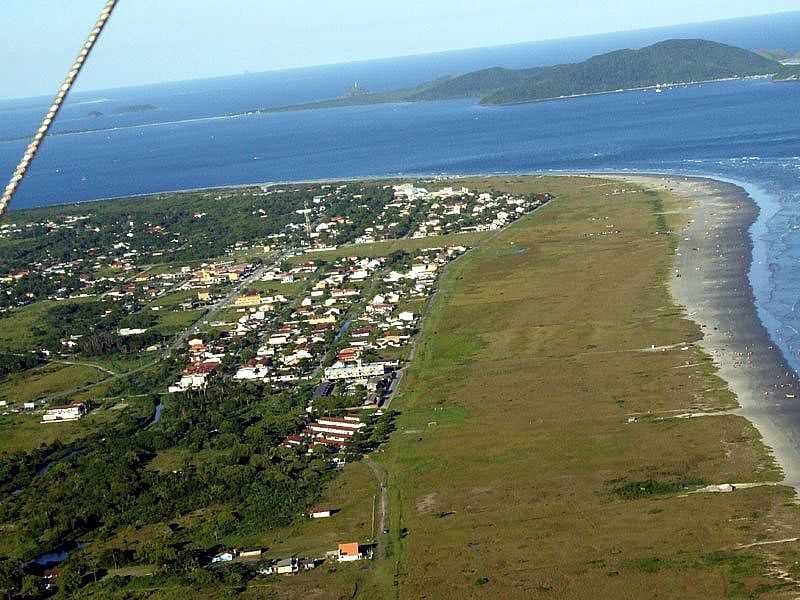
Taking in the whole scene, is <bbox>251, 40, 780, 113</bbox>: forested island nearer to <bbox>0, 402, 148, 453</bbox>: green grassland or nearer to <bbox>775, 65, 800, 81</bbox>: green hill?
<bbox>775, 65, 800, 81</bbox>: green hill

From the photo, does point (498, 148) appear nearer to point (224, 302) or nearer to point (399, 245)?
point (399, 245)

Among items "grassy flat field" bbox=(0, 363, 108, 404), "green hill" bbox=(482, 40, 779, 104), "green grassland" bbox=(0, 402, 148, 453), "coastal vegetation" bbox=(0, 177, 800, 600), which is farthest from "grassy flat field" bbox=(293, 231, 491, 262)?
"green hill" bbox=(482, 40, 779, 104)

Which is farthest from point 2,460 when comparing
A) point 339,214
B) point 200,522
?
point 339,214

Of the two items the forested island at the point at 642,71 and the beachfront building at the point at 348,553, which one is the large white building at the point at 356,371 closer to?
the beachfront building at the point at 348,553

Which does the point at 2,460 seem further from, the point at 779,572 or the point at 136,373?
the point at 779,572

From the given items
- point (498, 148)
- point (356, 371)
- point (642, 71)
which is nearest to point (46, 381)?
point (356, 371)

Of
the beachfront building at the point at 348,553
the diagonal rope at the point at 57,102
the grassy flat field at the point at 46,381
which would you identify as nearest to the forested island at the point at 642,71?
the grassy flat field at the point at 46,381
